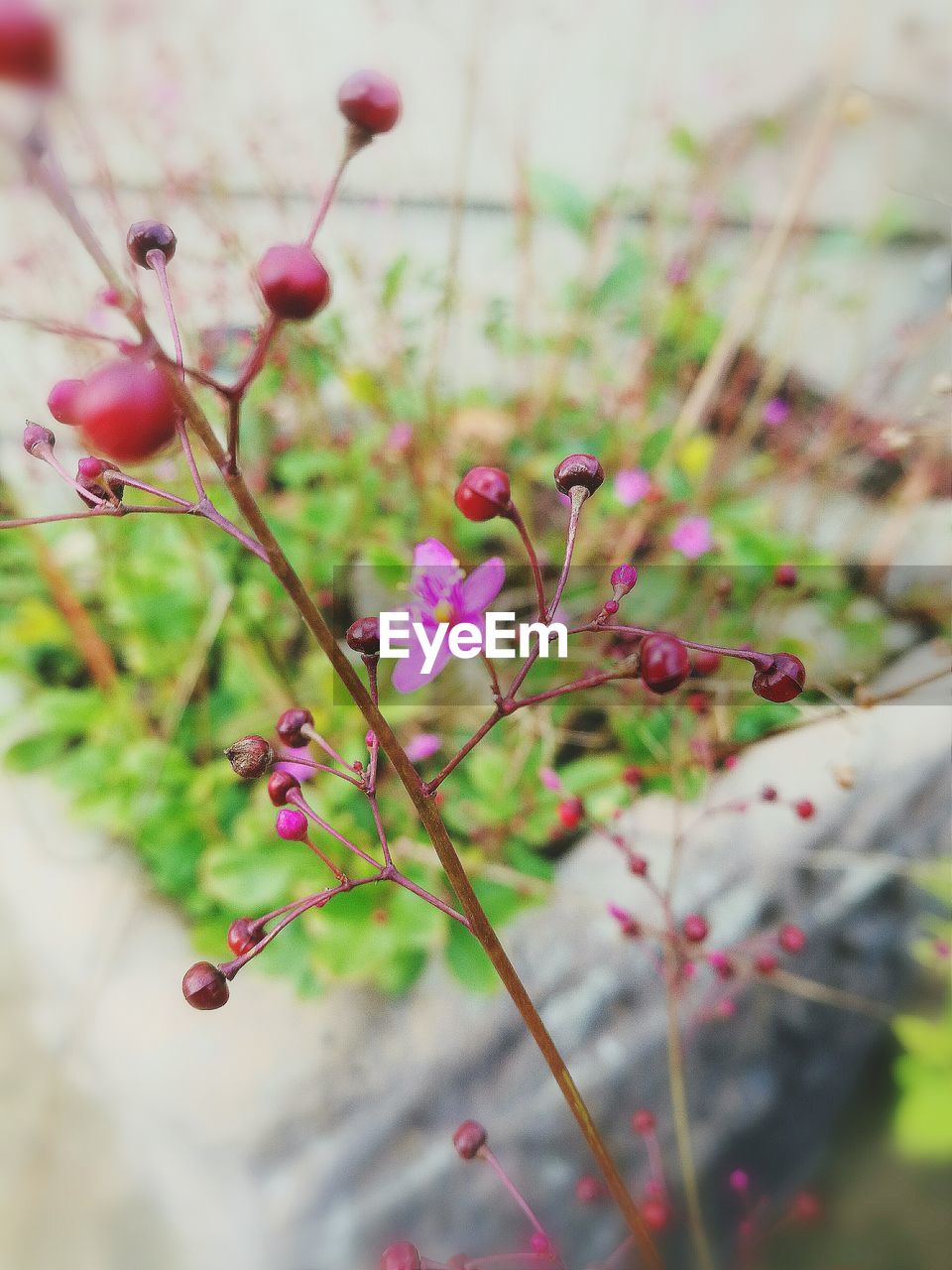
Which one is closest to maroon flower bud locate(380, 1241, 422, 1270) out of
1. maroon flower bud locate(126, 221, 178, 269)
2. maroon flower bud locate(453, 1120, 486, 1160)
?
maroon flower bud locate(453, 1120, 486, 1160)

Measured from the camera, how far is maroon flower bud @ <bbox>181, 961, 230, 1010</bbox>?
30 cm

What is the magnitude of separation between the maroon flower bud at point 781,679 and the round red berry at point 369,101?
0.23m

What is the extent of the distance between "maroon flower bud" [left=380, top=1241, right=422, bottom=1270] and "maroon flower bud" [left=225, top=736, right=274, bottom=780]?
A: 8.0 inches

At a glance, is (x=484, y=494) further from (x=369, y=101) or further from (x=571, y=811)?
(x=571, y=811)

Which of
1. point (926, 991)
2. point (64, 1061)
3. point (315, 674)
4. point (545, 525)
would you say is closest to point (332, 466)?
point (315, 674)

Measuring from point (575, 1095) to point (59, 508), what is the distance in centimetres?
107

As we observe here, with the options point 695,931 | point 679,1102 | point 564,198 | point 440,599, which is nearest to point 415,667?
point 440,599

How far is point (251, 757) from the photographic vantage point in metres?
0.31

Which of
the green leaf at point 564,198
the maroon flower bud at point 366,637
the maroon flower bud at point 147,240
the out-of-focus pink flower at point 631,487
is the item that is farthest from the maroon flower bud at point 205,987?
the green leaf at point 564,198

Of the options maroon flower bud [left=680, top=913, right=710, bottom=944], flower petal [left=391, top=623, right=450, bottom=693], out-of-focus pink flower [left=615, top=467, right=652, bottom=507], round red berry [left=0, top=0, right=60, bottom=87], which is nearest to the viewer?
round red berry [left=0, top=0, right=60, bottom=87]

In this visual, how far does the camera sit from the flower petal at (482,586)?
40 centimetres

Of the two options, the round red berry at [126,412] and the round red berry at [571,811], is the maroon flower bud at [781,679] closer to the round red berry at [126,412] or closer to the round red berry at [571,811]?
the round red berry at [126,412]

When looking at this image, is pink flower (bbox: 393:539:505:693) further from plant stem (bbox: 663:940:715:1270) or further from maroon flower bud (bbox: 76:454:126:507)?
plant stem (bbox: 663:940:715:1270)

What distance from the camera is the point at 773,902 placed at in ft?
2.61
